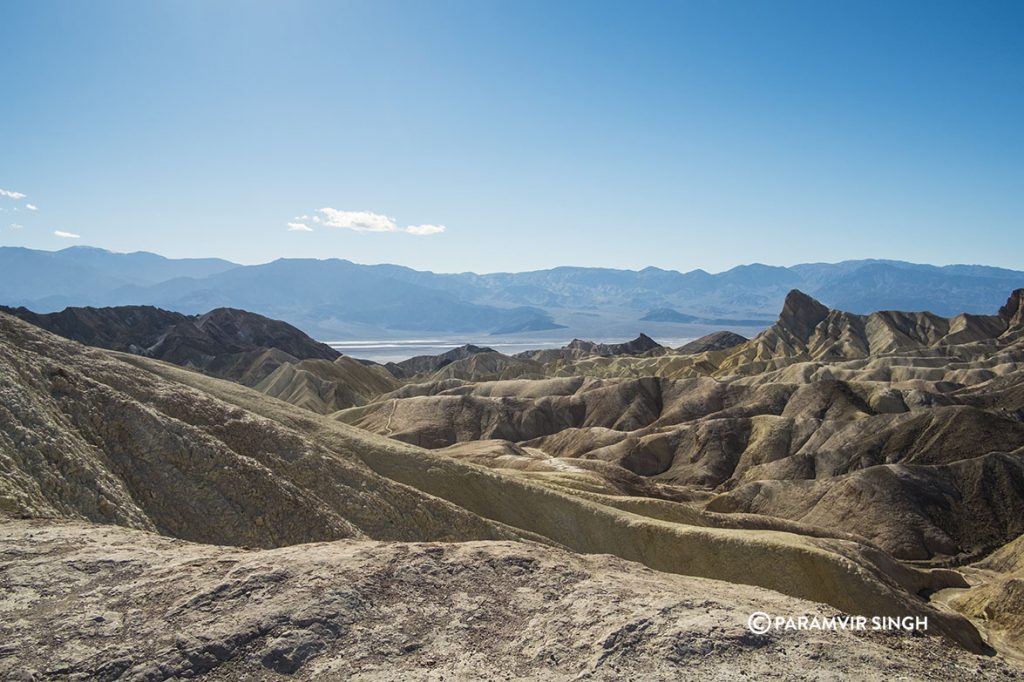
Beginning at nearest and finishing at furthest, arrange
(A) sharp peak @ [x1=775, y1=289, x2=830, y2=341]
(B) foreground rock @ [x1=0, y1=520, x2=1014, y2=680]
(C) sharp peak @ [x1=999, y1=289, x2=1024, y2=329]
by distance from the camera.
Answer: (B) foreground rock @ [x1=0, y1=520, x2=1014, y2=680] < (C) sharp peak @ [x1=999, y1=289, x2=1024, y2=329] < (A) sharp peak @ [x1=775, y1=289, x2=830, y2=341]

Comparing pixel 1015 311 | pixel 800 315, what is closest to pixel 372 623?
pixel 800 315

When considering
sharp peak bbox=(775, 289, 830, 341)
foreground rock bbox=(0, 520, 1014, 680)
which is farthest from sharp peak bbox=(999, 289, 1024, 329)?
foreground rock bbox=(0, 520, 1014, 680)

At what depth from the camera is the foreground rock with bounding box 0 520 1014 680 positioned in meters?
11.3

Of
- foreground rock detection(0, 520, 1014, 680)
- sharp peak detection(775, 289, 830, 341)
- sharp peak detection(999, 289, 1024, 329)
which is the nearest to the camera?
foreground rock detection(0, 520, 1014, 680)

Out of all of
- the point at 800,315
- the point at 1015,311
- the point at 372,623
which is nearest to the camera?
the point at 372,623

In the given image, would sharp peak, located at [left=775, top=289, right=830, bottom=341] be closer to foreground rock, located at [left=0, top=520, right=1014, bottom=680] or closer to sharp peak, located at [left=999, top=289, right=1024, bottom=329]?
sharp peak, located at [left=999, top=289, right=1024, bottom=329]

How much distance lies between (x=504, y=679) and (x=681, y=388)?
86578mm

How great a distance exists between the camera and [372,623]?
41.5 ft

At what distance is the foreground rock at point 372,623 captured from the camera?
11.3 metres

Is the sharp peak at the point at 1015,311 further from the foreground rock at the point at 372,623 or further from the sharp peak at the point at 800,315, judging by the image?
the foreground rock at the point at 372,623

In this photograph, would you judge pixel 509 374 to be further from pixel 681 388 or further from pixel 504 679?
pixel 504 679

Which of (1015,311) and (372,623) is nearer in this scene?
(372,623)

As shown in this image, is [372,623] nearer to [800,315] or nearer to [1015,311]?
[800,315]

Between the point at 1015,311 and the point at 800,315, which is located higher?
the point at 1015,311
